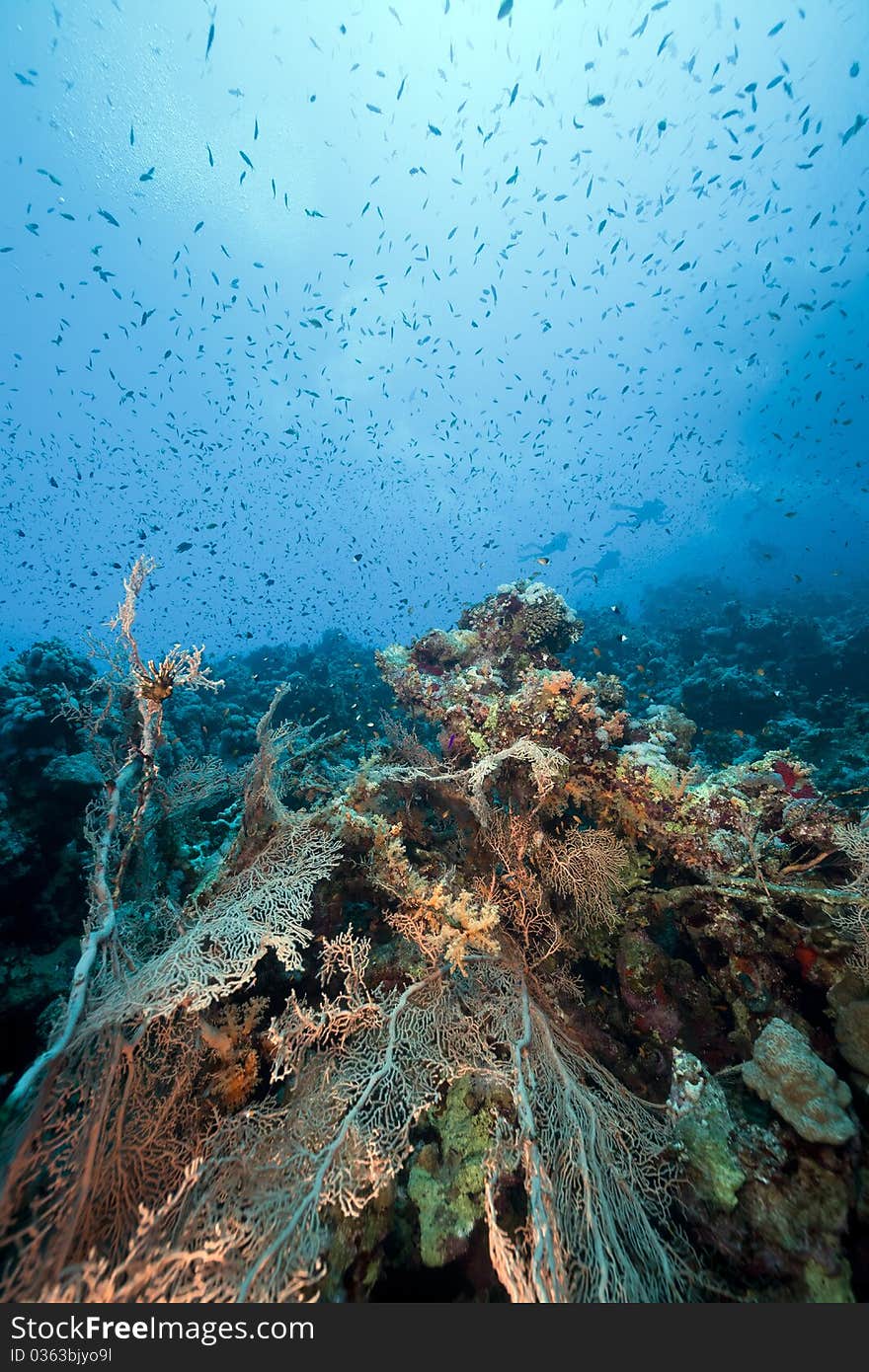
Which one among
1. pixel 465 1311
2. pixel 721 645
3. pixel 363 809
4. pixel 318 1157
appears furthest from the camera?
pixel 721 645

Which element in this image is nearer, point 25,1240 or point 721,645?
point 25,1240

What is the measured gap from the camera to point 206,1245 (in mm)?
2004

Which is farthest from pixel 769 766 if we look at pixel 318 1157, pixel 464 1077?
pixel 318 1157

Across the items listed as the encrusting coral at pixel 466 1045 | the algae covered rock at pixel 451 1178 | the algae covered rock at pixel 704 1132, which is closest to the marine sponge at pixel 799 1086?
the encrusting coral at pixel 466 1045

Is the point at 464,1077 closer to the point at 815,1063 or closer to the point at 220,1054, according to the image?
the point at 220,1054

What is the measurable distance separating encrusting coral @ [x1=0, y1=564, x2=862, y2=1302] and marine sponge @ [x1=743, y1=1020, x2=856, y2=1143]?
0.02 m

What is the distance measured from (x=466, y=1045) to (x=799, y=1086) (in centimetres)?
219

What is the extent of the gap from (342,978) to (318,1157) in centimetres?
158

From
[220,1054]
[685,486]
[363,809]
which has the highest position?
[685,486]

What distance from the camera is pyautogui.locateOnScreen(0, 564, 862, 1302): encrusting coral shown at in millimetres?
2416

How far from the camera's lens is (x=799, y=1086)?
110 inches

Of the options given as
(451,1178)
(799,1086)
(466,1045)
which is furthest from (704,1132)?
(451,1178)

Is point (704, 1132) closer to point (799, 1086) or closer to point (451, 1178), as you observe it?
point (799, 1086)

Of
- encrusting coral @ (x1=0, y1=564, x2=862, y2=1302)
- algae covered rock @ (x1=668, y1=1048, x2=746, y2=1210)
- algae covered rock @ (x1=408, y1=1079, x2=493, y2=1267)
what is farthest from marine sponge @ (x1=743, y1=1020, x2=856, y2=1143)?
algae covered rock @ (x1=408, y1=1079, x2=493, y2=1267)
